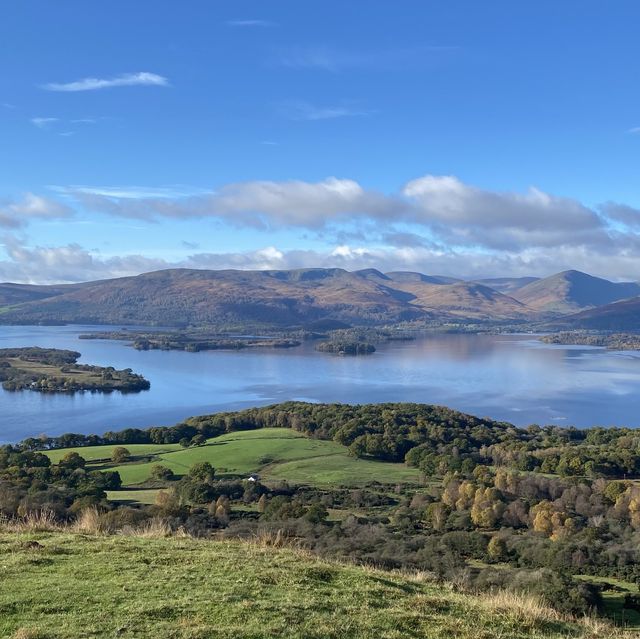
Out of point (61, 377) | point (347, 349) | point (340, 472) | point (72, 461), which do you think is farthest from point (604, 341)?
point (72, 461)

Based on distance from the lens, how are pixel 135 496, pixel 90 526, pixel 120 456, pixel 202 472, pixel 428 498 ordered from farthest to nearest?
1. pixel 120 456
2. pixel 202 472
3. pixel 428 498
4. pixel 135 496
5. pixel 90 526

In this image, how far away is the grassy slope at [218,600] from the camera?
5664 mm

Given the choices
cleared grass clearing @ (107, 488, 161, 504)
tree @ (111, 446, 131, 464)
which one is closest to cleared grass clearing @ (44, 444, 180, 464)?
tree @ (111, 446, 131, 464)

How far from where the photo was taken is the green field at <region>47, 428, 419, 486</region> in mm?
36688

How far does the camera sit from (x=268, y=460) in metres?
40.6

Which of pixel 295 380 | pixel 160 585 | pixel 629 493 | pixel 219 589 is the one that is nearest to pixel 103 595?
pixel 160 585

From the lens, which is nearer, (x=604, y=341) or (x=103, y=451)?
(x=103, y=451)

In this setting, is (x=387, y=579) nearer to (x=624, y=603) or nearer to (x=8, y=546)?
(x=8, y=546)

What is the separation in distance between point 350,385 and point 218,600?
77.9m

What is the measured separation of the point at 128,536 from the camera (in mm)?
9867

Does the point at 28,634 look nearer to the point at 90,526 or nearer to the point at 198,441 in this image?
the point at 90,526

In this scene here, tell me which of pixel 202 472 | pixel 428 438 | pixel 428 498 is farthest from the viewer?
pixel 428 438

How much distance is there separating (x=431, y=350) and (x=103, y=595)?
13285cm

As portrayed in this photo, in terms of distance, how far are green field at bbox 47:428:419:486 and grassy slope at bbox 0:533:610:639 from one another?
89.0ft
